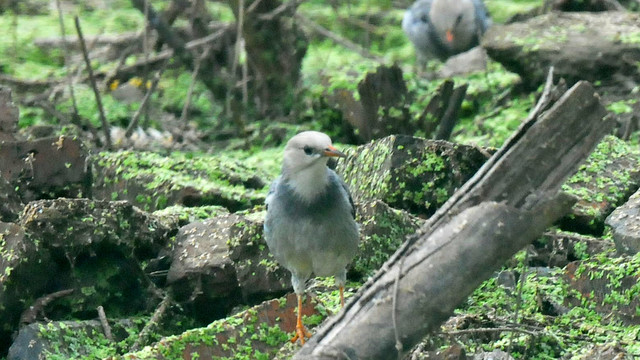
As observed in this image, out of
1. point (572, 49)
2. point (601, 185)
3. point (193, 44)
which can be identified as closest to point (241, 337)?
point (601, 185)

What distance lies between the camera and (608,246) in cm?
557

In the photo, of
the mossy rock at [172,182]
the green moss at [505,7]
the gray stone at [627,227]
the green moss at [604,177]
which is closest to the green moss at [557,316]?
the gray stone at [627,227]

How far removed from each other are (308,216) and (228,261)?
789mm

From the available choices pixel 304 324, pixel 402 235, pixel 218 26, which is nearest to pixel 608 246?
pixel 402 235

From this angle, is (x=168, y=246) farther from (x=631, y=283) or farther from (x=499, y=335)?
(x=631, y=283)

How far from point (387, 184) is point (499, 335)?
1427mm

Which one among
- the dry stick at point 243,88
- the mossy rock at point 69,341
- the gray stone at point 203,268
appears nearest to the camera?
the mossy rock at point 69,341

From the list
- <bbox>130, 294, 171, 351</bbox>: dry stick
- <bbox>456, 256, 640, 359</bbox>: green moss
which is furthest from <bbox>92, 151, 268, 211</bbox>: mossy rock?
<bbox>456, 256, 640, 359</bbox>: green moss

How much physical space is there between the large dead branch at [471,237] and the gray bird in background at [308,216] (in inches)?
40.6

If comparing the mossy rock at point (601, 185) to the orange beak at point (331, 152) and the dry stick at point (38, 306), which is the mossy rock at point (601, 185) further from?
the dry stick at point (38, 306)

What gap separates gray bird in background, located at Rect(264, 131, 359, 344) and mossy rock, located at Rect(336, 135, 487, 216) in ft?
3.68

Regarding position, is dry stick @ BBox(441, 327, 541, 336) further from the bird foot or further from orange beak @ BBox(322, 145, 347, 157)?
orange beak @ BBox(322, 145, 347, 157)

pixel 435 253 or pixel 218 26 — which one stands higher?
pixel 435 253

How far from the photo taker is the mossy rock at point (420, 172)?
5.85m
